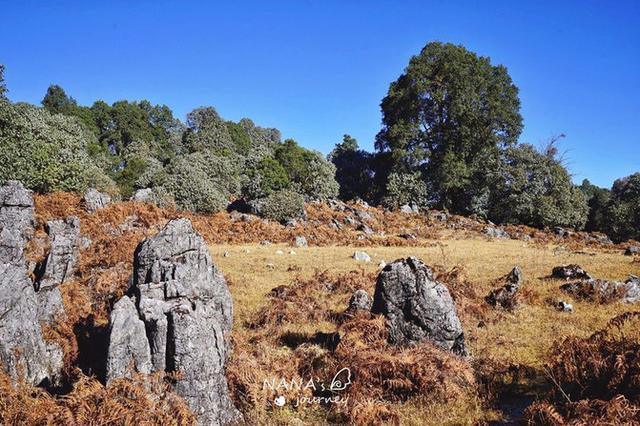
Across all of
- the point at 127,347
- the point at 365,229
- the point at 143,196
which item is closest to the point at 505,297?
the point at 127,347

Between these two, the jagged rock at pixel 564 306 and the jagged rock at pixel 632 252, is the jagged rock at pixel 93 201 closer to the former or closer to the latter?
the jagged rock at pixel 564 306

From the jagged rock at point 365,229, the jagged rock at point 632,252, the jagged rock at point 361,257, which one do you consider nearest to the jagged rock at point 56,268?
the jagged rock at point 361,257

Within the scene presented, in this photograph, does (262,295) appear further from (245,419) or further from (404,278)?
(245,419)

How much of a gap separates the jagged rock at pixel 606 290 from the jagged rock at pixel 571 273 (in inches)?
61.1

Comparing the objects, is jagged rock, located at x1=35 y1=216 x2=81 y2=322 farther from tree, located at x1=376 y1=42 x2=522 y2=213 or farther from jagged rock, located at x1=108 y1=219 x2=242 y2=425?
tree, located at x1=376 y1=42 x2=522 y2=213

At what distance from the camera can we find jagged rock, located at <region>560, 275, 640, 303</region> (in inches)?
496

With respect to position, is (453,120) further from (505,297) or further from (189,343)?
(189,343)

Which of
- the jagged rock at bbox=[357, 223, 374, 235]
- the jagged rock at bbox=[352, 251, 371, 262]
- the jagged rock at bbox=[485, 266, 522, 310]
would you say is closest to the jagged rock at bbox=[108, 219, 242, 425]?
the jagged rock at bbox=[485, 266, 522, 310]

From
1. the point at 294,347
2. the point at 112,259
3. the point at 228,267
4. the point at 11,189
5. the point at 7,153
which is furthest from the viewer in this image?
the point at 7,153

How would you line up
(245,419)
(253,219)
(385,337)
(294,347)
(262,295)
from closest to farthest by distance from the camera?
(245,419)
(385,337)
(294,347)
(262,295)
(253,219)

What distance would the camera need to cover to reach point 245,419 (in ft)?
22.2

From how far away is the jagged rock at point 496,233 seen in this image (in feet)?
115

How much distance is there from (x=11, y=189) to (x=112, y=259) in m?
6.03

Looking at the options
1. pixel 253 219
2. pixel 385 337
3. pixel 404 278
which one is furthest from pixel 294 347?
pixel 253 219
